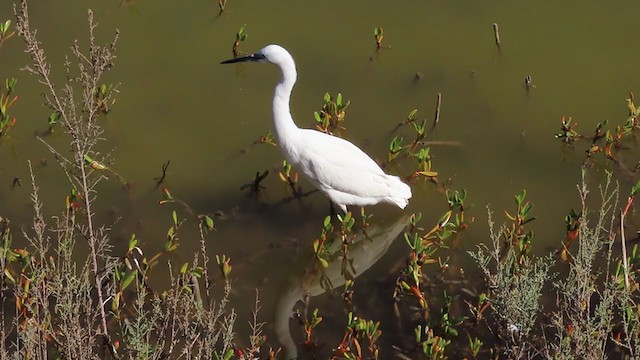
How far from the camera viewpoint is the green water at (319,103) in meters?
5.68

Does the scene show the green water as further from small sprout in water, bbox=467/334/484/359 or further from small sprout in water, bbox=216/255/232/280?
small sprout in water, bbox=467/334/484/359

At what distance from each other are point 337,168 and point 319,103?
1.19m

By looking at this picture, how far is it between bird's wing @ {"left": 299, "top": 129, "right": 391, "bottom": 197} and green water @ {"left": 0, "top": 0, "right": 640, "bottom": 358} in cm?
33

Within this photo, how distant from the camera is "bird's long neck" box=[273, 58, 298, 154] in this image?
18.0ft

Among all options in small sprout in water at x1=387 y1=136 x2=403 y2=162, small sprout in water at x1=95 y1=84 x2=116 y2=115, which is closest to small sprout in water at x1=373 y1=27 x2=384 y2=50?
small sprout in water at x1=387 y1=136 x2=403 y2=162

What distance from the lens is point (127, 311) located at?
16.6 feet

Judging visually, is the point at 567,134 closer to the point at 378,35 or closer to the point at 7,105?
the point at 378,35

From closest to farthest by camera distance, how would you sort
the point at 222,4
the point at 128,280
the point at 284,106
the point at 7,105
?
the point at 128,280 → the point at 284,106 → the point at 7,105 → the point at 222,4

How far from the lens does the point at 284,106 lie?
18.1 feet

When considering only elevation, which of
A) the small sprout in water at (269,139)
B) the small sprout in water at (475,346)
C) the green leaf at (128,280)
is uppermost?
the small sprout in water at (269,139)

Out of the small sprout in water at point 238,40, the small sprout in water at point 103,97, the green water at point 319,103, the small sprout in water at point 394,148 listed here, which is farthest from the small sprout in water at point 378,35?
the small sprout in water at point 103,97

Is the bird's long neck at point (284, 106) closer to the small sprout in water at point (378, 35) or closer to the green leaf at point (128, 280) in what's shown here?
the green leaf at point (128, 280)

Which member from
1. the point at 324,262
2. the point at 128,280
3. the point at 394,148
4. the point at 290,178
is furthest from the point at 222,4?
the point at 128,280

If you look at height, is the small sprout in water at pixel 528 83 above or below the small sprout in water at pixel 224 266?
above
